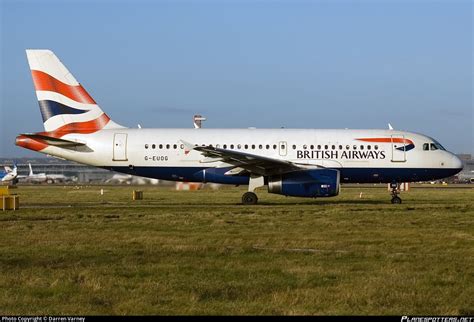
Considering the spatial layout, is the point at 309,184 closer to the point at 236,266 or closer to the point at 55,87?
the point at 55,87

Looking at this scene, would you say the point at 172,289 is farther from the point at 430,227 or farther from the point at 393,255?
the point at 430,227

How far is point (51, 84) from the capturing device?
124ft

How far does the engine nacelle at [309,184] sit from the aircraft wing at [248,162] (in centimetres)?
94

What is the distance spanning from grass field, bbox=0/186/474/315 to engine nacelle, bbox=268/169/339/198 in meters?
8.55

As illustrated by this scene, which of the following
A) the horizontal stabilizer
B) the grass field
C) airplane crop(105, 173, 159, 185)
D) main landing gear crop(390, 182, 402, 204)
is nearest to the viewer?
the grass field

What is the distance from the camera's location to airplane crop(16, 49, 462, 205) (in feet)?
120

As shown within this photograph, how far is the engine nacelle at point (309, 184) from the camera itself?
34.2m

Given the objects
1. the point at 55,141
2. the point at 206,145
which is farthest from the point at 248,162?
the point at 55,141

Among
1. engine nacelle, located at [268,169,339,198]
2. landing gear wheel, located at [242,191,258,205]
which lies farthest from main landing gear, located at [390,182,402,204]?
landing gear wheel, located at [242,191,258,205]

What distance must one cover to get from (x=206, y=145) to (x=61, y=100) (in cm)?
786

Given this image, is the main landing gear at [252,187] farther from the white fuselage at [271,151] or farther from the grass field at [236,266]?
the grass field at [236,266]

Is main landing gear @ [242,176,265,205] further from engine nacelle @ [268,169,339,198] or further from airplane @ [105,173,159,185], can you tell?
airplane @ [105,173,159,185]
